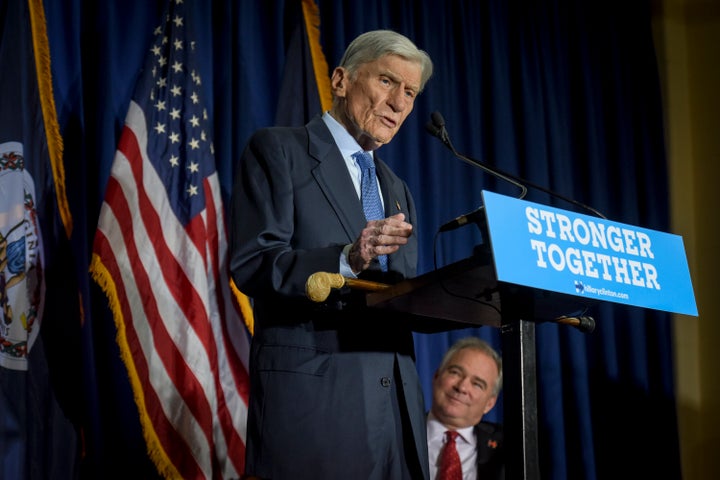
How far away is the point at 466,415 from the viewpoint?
3.46 metres

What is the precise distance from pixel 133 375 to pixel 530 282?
1.93 meters

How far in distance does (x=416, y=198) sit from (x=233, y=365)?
129cm

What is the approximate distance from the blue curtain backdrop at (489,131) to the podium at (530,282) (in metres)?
1.87

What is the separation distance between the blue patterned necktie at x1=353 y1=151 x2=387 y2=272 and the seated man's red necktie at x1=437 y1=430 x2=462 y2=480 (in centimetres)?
160

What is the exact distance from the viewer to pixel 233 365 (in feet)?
10.6

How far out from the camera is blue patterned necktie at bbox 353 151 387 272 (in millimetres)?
1959

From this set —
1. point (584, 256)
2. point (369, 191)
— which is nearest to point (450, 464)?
point (369, 191)

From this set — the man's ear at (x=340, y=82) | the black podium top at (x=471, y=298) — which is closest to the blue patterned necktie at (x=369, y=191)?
the man's ear at (x=340, y=82)

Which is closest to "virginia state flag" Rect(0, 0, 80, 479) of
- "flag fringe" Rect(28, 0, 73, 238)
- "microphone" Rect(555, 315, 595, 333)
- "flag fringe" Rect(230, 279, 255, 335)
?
"flag fringe" Rect(28, 0, 73, 238)

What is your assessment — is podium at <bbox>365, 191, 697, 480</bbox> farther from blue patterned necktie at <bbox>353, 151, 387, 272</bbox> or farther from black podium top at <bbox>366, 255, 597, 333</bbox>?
blue patterned necktie at <bbox>353, 151, 387, 272</bbox>

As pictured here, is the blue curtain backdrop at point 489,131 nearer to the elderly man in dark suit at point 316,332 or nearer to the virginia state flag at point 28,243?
the virginia state flag at point 28,243

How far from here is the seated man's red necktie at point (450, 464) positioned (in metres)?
3.30

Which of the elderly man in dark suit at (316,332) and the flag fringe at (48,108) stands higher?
the flag fringe at (48,108)

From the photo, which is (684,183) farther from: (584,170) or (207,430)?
(207,430)
